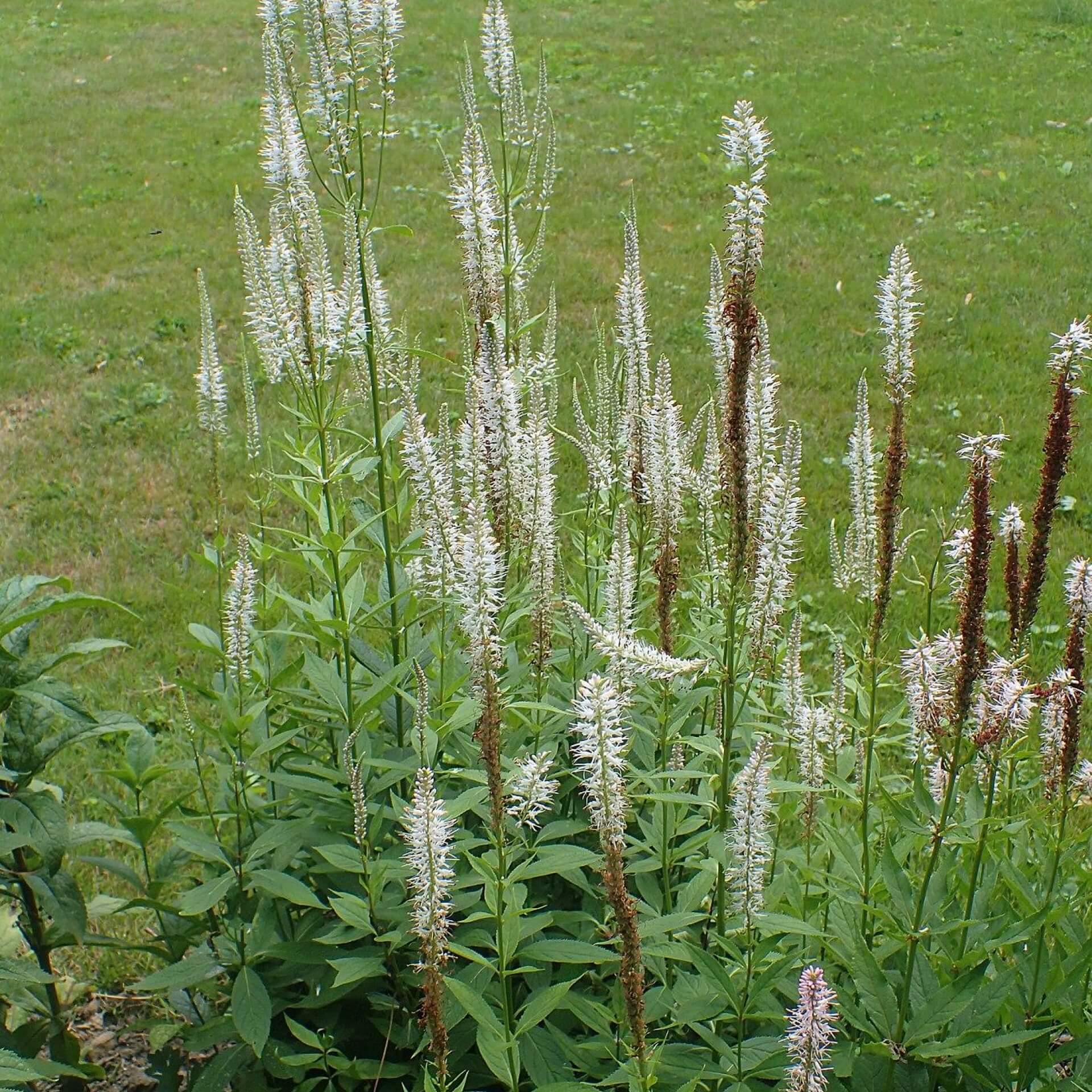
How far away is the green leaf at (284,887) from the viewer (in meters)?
2.93

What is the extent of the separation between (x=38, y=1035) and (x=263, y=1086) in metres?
0.62

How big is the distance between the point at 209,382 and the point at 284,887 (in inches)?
63.6

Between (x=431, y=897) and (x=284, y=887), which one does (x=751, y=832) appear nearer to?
(x=431, y=897)

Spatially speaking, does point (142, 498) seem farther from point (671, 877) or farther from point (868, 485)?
point (868, 485)

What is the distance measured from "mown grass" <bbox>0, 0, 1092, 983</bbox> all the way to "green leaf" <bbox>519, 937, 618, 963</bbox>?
1.77 metres

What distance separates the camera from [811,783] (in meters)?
3.04

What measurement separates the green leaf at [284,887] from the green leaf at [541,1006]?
0.60m

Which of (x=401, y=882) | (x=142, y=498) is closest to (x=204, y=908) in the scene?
(x=401, y=882)

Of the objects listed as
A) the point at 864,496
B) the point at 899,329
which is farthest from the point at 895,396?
the point at 864,496

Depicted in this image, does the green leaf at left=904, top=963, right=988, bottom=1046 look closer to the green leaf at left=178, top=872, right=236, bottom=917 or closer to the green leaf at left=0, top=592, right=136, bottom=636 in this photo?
the green leaf at left=178, top=872, right=236, bottom=917

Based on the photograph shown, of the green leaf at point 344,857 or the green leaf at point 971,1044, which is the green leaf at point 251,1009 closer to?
the green leaf at point 344,857

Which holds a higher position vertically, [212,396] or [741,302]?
[741,302]

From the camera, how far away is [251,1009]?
295 cm

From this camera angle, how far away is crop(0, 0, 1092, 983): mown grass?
7.77 m
